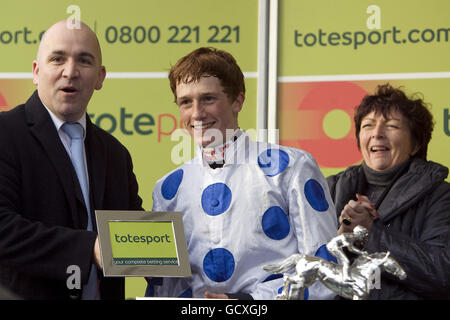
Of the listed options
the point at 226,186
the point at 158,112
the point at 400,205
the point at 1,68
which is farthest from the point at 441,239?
the point at 1,68

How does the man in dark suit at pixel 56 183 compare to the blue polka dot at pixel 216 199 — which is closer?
the man in dark suit at pixel 56 183

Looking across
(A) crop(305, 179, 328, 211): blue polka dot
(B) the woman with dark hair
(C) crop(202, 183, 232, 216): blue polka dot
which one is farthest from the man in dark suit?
(B) the woman with dark hair

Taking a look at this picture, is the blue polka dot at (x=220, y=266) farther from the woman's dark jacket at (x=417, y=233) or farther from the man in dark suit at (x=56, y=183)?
the woman's dark jacket at (x=417, y=233)

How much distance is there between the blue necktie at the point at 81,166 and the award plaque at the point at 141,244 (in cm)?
27

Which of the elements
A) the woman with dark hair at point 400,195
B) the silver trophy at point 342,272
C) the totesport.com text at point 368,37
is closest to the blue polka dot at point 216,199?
the woman with dark hair at point 400,195

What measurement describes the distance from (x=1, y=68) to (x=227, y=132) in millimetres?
1210

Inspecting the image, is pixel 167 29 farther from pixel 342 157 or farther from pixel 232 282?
pixel 232 282

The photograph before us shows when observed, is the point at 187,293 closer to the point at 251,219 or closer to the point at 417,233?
the point at 251,219

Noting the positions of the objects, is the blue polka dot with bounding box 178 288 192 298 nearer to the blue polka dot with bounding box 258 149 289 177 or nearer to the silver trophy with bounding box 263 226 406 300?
the blue polka dot with bounding box 258 149 289 177

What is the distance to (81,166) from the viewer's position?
2055 mm

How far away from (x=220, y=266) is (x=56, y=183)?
1.50 ft

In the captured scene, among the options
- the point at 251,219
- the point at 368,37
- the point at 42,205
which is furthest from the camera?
the point at 368,37

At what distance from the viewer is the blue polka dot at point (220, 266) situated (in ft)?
6.68

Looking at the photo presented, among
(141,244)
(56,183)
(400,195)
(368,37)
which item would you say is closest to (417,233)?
(400,195)
